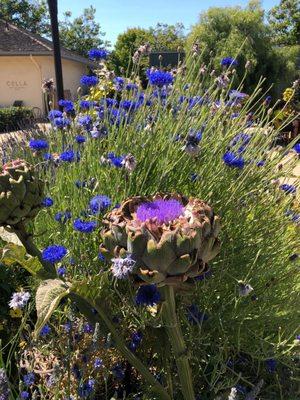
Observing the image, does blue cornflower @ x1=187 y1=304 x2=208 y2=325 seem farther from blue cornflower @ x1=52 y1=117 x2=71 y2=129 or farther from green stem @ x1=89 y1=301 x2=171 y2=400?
blue cornflower @ x1=52 y1=117 x2=71 y2=129

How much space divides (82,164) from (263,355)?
1164 millimetres

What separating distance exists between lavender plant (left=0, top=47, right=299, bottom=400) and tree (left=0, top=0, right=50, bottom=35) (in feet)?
136

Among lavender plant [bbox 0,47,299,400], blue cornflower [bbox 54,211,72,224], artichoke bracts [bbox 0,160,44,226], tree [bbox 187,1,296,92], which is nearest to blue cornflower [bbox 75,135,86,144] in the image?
lavender plant [bbox 0,47,299,400]

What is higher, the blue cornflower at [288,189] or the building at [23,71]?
the blue cornflower at [288,189]

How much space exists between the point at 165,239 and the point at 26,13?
4487 cm

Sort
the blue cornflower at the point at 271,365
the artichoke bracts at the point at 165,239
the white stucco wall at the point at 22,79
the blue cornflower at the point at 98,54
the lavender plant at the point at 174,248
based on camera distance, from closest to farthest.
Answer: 1. the artichoke bracts at the point at 165,239
2. the lavender plant at the point at 174,248
3. the blue cornflower at the point at 271,365
4. the blue cornflower at the point at 98,54
5. the white stucco wall at the point at 22,79

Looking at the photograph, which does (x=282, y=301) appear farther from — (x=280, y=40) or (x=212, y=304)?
(x=280, y=40)

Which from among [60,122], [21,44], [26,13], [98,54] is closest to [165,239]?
[60,122]

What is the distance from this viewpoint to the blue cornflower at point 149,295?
1572 millimetres

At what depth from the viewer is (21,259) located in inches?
64.7

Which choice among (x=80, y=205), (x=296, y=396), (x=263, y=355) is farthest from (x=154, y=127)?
(x=296, y=396)

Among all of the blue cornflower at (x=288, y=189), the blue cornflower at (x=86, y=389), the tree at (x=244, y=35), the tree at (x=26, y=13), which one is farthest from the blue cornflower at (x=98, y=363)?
the tree at (x=26, y=13)

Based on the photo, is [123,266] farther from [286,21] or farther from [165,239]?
[286,21]

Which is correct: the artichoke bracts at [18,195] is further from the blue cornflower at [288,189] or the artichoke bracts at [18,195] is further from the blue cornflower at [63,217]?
the blue cornflower at [288,189]
